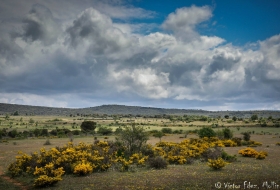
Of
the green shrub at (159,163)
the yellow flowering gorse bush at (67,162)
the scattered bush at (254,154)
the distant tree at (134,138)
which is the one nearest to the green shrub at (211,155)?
the yellow flowering gorse bush at (67,162)

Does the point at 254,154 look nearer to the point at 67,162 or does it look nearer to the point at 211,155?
the point at 211,155

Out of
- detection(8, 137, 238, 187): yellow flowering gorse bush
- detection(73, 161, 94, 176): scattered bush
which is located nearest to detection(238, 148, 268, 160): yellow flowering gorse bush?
detection(8, 137, 238, 187): yellow flowering gorse bush

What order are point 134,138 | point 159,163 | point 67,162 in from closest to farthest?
point 67,162 < point 159,163 < point 134,138

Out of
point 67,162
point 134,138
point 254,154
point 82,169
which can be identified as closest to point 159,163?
point 134,138

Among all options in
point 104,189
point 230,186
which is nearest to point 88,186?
point 104,189

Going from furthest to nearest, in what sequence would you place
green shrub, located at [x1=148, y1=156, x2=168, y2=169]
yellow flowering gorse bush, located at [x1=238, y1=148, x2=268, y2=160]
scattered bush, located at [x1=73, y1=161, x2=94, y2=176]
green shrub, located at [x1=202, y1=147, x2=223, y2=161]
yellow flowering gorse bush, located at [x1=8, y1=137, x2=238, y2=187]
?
yellow flowering gorse bush, located at [x1=238, y1=148, x2=268, y2=160] < green shrub, located at [x1=202, y1=147, x2=223, y2=161] < green shrub, located at [x1=148, y1=156, x2=168, y2=169] < scattered bush, located at [x1=73, y1=161, x2=94, y2=176] < yellow flowering gorse bush, located at [x1=8, y1=137, x2=238, y2=187]

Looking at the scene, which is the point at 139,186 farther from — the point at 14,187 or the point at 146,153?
the point at 146,153

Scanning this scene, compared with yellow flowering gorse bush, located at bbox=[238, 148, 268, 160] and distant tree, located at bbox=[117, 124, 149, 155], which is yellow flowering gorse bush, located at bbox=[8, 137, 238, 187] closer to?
distant tree, located at bbox=[117, 124, 149, 155]

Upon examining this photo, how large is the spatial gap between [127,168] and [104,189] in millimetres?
8446

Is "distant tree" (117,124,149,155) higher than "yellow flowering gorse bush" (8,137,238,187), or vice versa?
"distant tree" (117,124,149,155)

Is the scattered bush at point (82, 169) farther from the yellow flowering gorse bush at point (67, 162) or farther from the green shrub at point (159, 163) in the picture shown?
the green shrub at point (159, 163)

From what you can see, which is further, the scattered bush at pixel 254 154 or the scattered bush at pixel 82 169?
the scattered bush at pixel 254 154

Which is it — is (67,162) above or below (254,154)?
above

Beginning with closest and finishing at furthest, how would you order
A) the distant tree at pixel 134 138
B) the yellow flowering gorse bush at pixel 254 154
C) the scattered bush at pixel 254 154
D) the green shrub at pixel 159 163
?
the green shrub at pixel 159 163, the yellow flowering gorse bush at pixel 254 154, the scattered bush at pixel 254 154, the distant tree at pixel 134 138
